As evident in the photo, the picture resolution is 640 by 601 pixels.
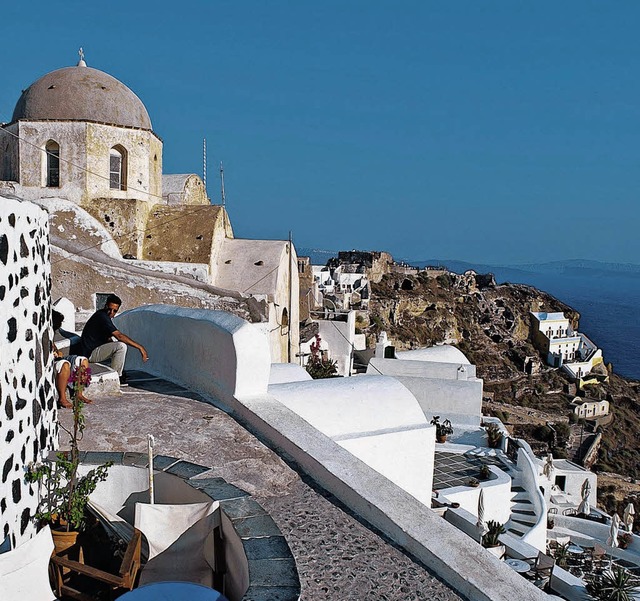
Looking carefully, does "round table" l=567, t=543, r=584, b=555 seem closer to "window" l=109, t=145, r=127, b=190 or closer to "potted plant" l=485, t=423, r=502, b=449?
"potted plant" l=485, t=423, r=502, b=449

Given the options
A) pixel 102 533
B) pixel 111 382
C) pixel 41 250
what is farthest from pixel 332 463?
pixel 111 382

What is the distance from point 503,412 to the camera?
38.3 meters

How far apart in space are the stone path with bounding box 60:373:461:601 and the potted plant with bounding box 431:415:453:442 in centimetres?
803

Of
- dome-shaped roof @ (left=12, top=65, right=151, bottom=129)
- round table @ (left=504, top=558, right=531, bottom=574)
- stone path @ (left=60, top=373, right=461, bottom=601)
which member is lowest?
round table @ (left=504, top=558, right=531, bottom=574)

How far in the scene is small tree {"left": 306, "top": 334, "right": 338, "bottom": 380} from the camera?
17953 mm

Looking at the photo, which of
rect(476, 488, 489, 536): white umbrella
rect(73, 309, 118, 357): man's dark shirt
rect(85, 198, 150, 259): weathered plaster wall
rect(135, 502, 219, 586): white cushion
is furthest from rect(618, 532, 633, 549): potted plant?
rect(85, 198, 150, 259): weathered plaster wall

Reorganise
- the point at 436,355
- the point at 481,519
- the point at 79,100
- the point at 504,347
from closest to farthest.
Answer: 1. the point at 481,519
2. the point at 79,100
3. the point at 436,355
4. the point at 504,347

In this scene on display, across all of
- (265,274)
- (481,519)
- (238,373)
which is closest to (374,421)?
(238,373)

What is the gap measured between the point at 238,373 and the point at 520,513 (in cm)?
769

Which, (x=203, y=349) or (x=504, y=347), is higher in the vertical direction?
(x=203, y=349)

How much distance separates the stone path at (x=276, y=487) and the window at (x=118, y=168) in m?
10.5

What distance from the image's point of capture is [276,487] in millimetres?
4145

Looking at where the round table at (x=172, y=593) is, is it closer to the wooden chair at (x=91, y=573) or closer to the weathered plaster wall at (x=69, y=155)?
the wooden chair at (x=91, y=573)

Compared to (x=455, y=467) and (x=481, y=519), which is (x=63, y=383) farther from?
(x=455, y=467)
